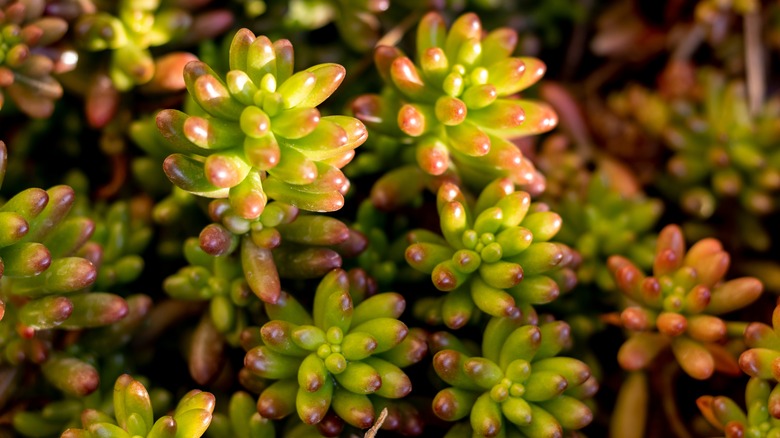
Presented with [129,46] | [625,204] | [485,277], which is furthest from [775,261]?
[129,46]

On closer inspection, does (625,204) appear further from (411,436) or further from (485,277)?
(411,436)

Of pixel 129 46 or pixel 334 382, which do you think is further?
pixel 129 46

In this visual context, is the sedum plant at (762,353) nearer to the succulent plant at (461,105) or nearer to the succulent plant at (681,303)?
the succulent plant at (681,303)

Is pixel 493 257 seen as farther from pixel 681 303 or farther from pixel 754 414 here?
pixel 754 414

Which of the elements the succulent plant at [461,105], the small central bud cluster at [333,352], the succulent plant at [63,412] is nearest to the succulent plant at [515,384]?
the small central bud cluster at [333,352]

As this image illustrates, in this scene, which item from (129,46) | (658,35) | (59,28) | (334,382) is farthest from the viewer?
(658,35)
